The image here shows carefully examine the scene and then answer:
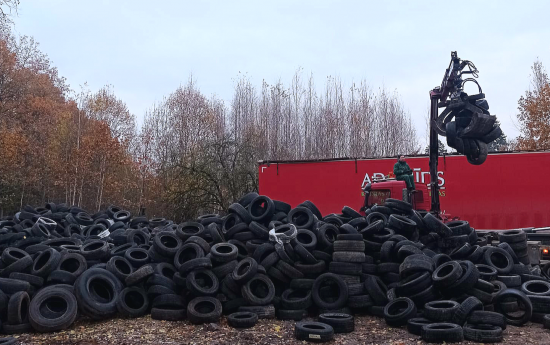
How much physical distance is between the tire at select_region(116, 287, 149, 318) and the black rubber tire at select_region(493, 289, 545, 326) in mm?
5792

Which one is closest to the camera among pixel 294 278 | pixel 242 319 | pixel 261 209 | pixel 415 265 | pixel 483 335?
pixel 483 335

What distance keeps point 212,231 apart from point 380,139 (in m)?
26.4

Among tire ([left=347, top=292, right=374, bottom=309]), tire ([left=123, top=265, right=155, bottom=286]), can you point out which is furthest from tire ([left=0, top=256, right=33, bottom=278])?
tire ([left=347, top=292, right=374, bottom=309])

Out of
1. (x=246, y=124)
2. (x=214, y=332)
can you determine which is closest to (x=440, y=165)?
(x=214, y=332)

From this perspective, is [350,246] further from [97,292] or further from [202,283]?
[97,292]

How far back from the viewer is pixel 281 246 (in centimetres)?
802

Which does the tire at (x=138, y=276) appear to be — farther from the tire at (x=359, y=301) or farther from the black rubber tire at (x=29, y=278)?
the tire at (x=359, y=301)

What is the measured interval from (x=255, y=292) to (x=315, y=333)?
1791 millimetres

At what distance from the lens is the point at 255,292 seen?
770 centimetres

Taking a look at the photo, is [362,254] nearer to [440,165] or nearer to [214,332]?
[214,332]

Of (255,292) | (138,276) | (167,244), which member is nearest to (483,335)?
(255,292)

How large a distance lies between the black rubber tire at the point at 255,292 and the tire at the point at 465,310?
2.91 metres

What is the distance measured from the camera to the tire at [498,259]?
8.09m

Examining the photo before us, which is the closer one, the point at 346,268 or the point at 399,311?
the point at 399,311
